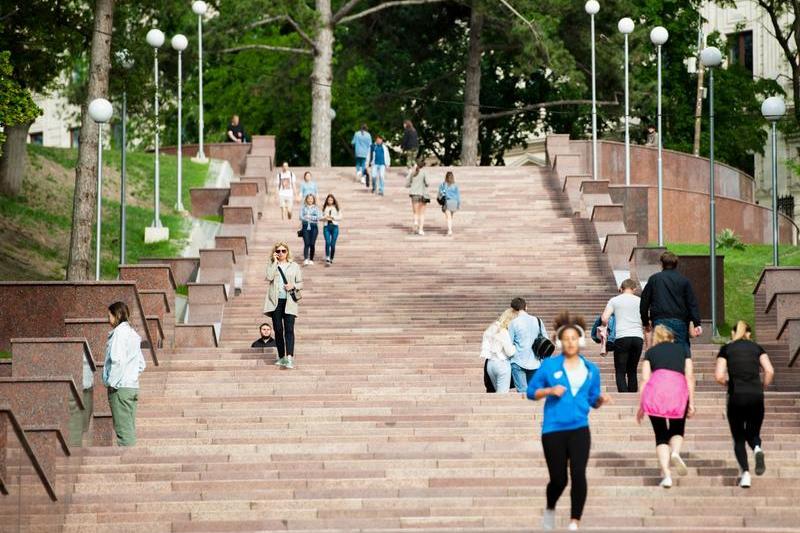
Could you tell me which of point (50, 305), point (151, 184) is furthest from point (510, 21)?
point (50, 305)

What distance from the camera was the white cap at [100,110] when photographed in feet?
88.8

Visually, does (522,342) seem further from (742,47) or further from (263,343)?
(742,47)

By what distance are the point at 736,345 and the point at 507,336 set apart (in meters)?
3.95

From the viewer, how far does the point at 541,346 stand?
66.2 feet

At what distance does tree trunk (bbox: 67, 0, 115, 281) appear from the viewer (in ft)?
92.6

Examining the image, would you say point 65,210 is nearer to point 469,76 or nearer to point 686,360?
point 469,76

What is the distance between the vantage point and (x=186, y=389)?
2155 cm

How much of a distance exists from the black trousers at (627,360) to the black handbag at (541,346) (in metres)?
0.92

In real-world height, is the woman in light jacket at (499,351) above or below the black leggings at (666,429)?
above

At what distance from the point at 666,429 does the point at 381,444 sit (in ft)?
10.3

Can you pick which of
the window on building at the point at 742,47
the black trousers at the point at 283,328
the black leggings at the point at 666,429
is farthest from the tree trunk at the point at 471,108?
the black leggings at the point at 666,429

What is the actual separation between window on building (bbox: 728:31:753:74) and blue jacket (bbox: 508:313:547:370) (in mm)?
48671

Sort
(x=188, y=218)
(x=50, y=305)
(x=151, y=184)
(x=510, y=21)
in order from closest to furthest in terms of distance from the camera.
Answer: (x=50, y=305), (x=188, y=218), (x=151, y=184), (x=510, y=21)

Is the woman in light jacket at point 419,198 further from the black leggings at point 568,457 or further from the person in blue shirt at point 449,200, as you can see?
the black leggings at point 568,457
